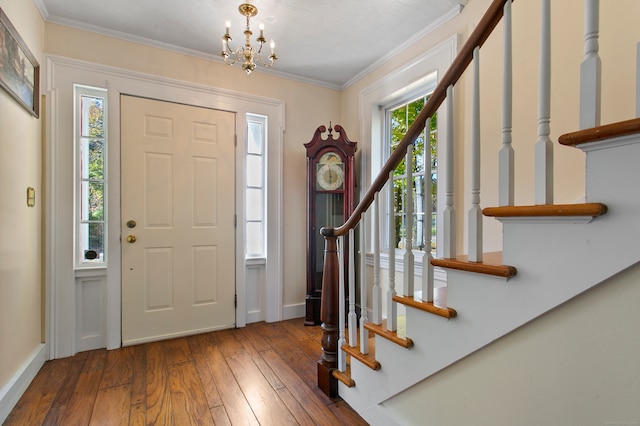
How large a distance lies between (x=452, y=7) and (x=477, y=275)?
2054 mm

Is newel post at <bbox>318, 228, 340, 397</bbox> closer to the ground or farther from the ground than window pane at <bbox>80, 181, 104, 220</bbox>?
closer to the ground

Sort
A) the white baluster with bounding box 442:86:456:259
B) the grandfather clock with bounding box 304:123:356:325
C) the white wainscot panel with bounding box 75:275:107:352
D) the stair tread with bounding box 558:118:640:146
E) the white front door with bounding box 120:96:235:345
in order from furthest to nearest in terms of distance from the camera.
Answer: the grandfather clock with bounding box 304:123:356:325
the white front door with bounding box 120:96:235:345
the white wainscot panel with bounding box 75:275:107:352
the white baluster with bounding box 442:86:456:259
the stair tread with bounding box 558:118:640:146

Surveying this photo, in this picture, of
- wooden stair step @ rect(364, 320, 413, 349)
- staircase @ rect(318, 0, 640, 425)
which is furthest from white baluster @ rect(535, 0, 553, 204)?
wooden stair step @ rect(364, 320, 413, 349)

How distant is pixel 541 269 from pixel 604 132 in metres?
0.39

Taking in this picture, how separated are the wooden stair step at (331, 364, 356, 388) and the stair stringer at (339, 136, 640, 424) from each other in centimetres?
41

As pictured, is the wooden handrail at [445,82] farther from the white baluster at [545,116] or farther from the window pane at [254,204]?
the window pane at [254,204]

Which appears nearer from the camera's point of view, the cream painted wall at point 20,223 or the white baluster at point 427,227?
the white baluster at point 427,227

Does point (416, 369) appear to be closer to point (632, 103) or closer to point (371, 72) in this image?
point (632, 103)

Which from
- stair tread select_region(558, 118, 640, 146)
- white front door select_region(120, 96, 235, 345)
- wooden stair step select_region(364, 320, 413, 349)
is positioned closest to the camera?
stair tread select_region(558, 118, 640, 146)

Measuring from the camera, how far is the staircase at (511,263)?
29.3 inches

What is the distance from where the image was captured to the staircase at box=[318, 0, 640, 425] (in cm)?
75

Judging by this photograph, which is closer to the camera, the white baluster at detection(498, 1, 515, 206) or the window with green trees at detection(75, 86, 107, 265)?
the white baluster at detection(498, 1, 515, 206)

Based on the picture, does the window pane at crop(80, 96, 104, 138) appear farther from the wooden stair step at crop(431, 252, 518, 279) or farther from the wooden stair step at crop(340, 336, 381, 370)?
the wooden stair step at crop(431, 252, 518, 279)

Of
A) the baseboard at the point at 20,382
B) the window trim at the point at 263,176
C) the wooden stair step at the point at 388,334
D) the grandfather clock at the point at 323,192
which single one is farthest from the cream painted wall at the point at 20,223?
the grandfather clock at the point at 323,192
